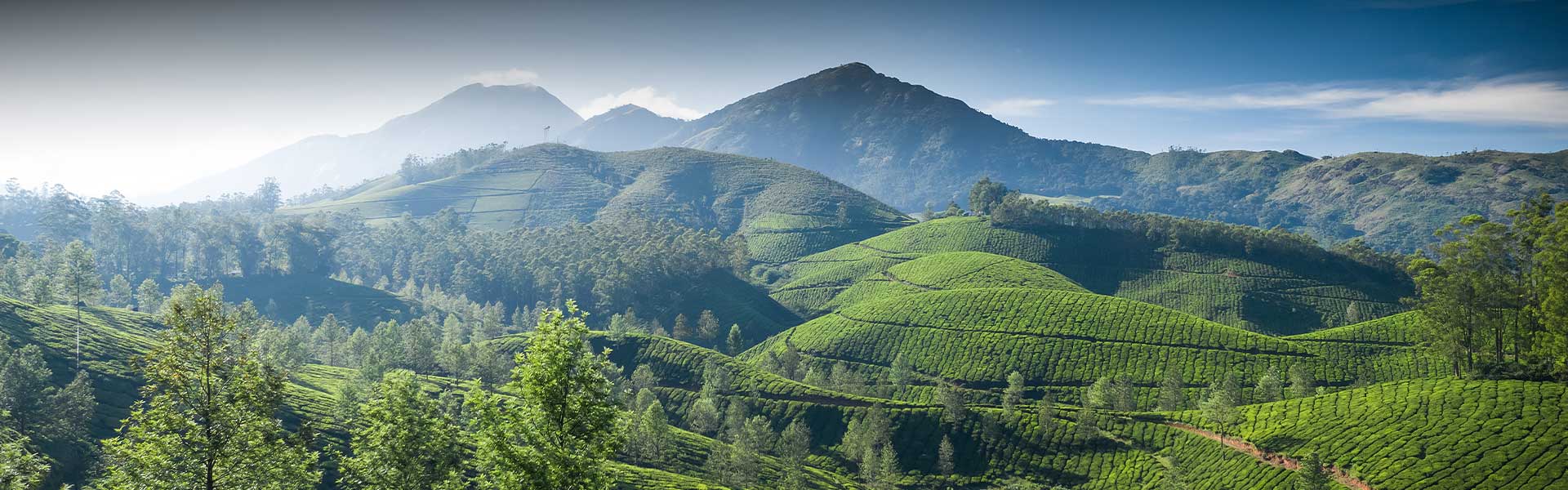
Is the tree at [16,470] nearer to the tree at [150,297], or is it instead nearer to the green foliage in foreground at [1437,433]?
the green foliage in foreground at [1437,433]

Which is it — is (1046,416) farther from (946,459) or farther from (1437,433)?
(1437,433)

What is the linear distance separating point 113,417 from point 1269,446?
137102mm

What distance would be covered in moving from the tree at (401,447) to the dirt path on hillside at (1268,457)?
88.8m

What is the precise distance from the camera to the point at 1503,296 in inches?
3307

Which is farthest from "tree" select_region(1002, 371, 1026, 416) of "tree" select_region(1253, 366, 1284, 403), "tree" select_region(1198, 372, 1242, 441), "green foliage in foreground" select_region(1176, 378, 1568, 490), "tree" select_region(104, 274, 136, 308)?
"tree" select_region(104, 274, 136, 308)

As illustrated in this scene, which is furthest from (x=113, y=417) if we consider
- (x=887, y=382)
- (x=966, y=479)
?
(x=887, y=382)

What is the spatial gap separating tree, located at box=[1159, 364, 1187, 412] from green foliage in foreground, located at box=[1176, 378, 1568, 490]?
2626 centimetres

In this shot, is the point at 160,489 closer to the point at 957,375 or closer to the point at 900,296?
the point at 957,375

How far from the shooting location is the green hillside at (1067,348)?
139 metres

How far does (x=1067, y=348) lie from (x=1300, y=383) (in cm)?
4052

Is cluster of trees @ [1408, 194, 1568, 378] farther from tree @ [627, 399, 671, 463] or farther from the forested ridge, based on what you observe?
tree @ [627, 399, 671, 463]

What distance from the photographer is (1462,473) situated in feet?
221

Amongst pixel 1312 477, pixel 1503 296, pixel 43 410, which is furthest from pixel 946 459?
pixel 43 410

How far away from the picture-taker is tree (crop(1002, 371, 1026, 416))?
11556cm
